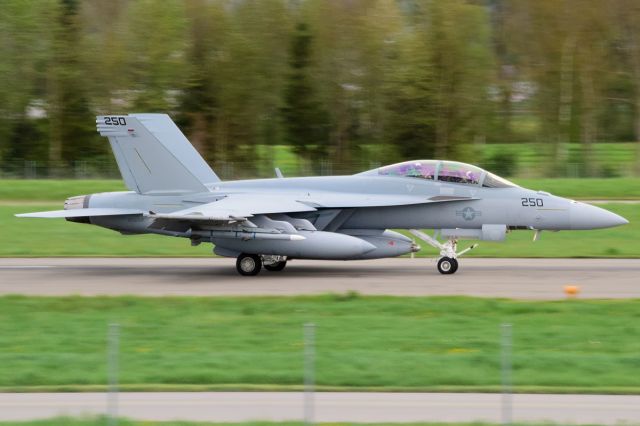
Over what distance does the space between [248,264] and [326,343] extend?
839 centimetres

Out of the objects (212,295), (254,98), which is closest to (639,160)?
(254,98)

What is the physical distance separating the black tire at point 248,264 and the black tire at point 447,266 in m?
4.10

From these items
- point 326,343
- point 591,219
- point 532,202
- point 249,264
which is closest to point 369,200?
point 249,264

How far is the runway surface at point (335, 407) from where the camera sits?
36.6ft

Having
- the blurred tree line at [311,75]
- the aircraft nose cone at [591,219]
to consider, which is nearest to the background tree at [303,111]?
the blurred tree line at [311,75]

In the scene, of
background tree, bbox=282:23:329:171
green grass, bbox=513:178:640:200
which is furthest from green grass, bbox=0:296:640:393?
background tree, bbox=282:23:329:171

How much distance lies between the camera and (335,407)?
1165cm

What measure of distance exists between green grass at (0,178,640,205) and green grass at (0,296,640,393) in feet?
75.6

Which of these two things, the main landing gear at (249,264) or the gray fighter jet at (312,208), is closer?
the gray fighter jet at (312,208)

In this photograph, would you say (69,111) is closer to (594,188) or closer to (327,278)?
(594,188)

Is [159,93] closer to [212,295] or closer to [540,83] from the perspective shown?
[540,83]

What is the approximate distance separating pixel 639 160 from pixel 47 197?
1142 inches

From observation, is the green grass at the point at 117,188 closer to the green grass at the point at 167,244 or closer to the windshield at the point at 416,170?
the green grass at the point at 167,244

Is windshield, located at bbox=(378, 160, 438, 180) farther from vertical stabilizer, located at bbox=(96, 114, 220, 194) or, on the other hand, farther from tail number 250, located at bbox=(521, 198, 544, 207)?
vertical stabilizer, located at bbox=(96, 114, 220, 194)
